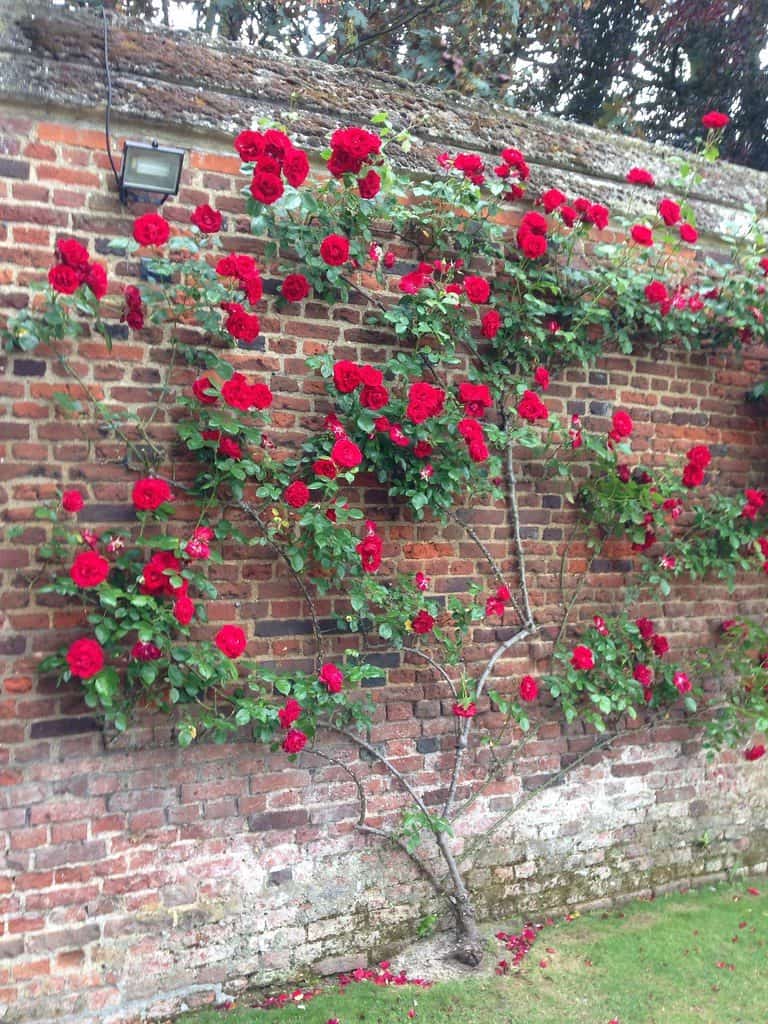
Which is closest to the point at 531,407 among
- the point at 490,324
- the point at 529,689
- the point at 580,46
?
the point at 490,324

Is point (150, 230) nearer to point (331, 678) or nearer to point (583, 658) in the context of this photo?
point (331, 678)

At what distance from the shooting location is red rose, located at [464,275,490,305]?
120 inches

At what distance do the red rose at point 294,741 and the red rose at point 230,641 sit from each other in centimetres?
35

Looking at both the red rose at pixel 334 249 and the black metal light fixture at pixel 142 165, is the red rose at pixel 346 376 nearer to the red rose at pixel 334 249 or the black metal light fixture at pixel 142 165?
the red rose at pixel 334 249

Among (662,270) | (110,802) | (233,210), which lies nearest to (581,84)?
(662,270)

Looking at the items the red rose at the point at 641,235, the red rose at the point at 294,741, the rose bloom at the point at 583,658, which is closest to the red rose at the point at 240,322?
the red rose at the point at 294,741

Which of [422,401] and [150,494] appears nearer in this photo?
[150,494]

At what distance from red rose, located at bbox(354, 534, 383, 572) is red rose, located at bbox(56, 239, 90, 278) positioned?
1.23 m

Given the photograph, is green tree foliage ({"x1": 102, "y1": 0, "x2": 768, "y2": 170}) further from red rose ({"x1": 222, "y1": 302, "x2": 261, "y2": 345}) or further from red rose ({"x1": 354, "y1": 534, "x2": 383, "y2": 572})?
red rose ({"x1": 354, "y1": 534, "x2": 383, "y2": 572})

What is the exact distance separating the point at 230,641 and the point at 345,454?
2.38 feet

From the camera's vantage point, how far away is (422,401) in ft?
9.34

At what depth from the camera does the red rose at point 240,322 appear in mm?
2592

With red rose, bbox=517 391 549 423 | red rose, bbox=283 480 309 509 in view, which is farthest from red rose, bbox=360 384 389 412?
red rose, bbox=517 391 549 423

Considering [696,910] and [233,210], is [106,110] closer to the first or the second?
[233,210]
